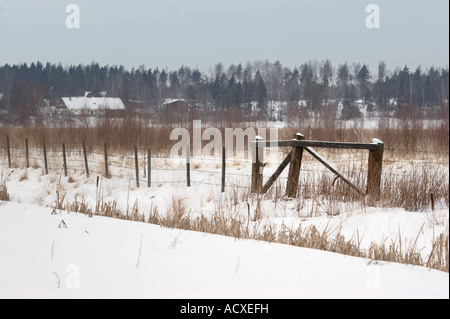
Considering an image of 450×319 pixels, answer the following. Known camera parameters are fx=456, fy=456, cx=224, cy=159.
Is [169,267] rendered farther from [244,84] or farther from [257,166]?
[244,84]

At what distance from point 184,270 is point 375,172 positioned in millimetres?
5144

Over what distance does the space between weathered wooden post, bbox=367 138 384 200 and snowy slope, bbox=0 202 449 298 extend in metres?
3.78

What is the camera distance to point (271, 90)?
69.4 meters

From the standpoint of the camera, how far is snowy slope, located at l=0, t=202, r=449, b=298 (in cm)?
249

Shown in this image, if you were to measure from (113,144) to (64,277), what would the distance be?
14.6 meters

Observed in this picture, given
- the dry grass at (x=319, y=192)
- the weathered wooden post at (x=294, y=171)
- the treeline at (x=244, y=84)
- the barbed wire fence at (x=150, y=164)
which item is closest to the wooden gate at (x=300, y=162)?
the weathered wooden post at (x=294, y=171)

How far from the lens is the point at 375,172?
7234 mm

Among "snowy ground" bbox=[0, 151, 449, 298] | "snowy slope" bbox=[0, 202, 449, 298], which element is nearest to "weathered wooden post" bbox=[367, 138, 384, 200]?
"snowy ground" bbox=[0, 151, 449, 298]

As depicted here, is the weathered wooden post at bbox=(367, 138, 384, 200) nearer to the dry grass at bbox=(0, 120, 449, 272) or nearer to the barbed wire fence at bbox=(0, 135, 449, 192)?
the dry grass at bbox=(0, 120, 449, 272)

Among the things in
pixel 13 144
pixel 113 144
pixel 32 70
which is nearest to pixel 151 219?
pixel 113 144

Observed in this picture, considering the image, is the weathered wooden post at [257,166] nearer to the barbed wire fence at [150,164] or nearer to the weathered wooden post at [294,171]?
the weathered wooden post at [294,171]

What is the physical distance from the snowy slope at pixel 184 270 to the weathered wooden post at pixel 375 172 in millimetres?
3780

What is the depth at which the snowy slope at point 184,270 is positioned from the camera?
249 cm
